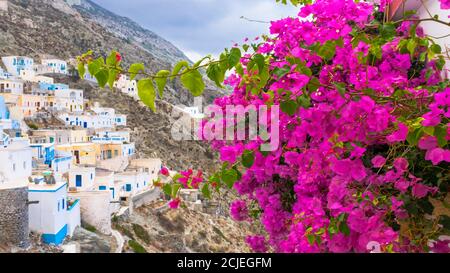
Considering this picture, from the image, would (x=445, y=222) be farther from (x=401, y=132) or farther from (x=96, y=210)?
(x=96, y=210)

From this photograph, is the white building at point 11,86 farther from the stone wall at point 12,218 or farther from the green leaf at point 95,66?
the green leaf at point 95,66

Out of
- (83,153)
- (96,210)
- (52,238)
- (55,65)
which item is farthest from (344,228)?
(55,65)

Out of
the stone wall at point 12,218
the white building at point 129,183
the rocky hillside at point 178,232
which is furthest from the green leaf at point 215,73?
the white building at point 129,183

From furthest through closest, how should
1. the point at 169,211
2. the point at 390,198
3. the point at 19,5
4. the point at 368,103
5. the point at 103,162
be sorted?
the point at 19,5, the point at 103,162, the point at 169,211, the point at 390,198, the point at 368,103

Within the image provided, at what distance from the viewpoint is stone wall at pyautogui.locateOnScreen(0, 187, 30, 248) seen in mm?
13812

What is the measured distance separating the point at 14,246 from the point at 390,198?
14627mm

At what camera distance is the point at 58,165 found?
890 inches

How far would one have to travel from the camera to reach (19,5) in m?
68.2

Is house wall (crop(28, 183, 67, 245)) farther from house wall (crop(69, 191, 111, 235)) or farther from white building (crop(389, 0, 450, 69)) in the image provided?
white building (crop(389, 0, 450, 69))
